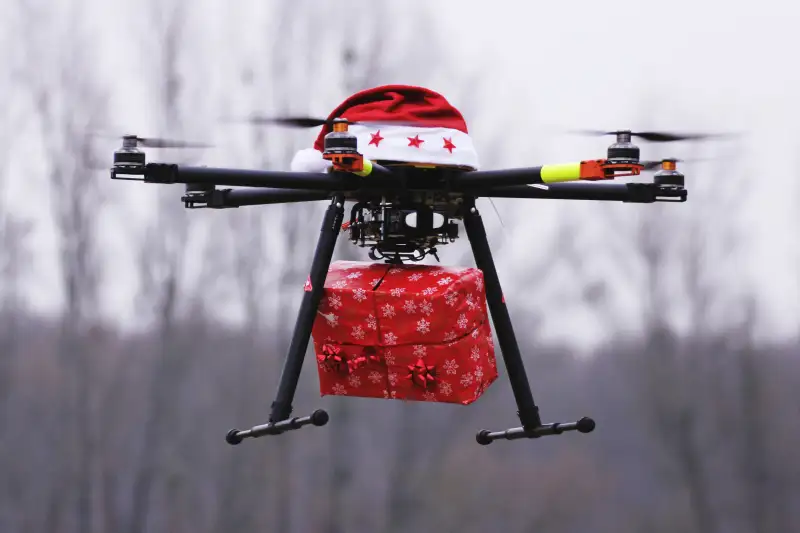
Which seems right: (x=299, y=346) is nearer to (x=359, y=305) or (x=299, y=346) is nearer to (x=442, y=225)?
(x=359, y=305)

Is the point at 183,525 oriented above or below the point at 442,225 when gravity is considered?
below

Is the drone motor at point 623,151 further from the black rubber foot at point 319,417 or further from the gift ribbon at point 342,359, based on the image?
the black rubber foot at point 319,417

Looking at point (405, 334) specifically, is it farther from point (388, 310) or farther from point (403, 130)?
point (403, 130)

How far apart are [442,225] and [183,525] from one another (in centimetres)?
791

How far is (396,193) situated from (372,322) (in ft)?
1.72

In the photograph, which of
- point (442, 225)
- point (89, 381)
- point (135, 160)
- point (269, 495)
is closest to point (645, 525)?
point (269, 495)

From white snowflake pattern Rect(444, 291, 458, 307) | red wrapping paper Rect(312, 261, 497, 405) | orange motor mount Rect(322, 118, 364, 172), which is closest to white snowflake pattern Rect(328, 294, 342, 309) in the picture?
red wrapping paper Rect(312, 261, 497, 405)

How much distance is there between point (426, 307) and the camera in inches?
228

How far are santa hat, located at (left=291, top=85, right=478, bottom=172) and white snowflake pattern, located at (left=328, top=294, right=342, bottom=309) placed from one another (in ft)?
1.63

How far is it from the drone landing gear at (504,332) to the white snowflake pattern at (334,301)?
597 millimetres

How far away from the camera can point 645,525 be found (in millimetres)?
12797

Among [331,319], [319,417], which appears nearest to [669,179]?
[331,319]

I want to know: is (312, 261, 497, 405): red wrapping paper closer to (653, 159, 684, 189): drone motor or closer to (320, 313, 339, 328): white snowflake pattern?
(320, 313, 339, 328): white snowflake pattern

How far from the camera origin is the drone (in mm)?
5355
